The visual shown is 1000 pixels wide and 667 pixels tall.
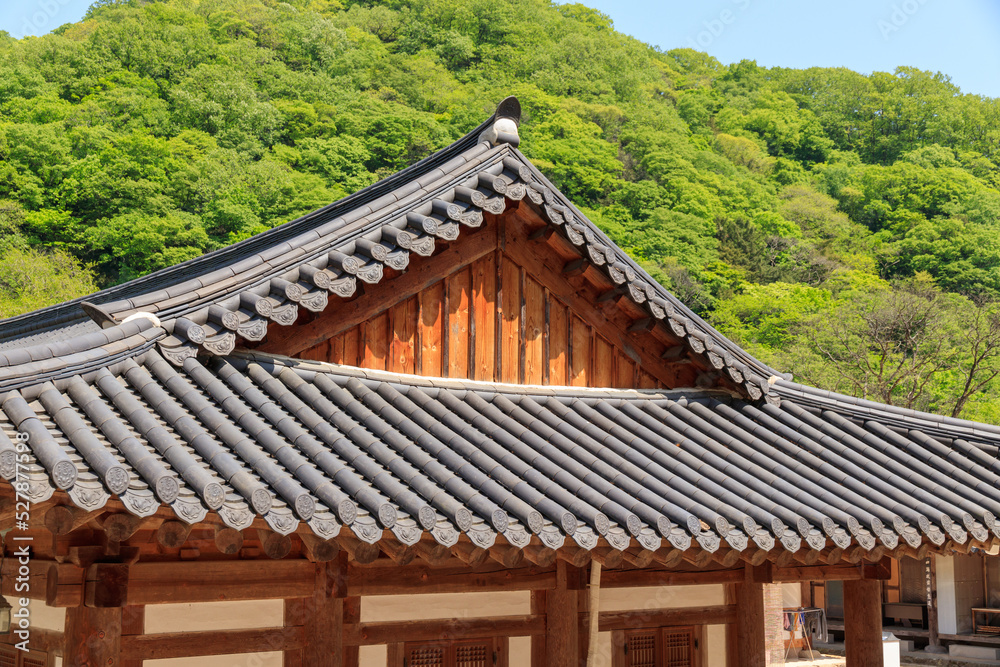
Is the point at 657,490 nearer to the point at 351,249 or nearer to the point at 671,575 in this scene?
the point at 671,575

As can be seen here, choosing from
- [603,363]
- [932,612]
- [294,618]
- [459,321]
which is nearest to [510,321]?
[459,321]

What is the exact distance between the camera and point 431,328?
7.49m

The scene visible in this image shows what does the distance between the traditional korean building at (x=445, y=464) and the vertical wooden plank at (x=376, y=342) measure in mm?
19

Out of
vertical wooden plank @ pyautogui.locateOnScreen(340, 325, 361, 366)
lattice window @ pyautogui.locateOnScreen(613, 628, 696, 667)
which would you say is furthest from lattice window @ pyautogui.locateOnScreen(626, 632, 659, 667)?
vertical wooden plank @ pyautogui.locateOnScreen(340, 325, 361, 366)

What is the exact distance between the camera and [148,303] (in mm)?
5852

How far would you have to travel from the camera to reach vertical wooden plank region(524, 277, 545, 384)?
792cm

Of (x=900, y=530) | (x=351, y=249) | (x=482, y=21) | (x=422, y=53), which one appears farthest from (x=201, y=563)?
(x=482, y=21)

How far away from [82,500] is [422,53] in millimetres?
70349

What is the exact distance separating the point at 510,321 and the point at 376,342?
54.1 inches

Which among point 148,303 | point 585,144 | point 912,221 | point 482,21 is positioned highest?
point 482,21

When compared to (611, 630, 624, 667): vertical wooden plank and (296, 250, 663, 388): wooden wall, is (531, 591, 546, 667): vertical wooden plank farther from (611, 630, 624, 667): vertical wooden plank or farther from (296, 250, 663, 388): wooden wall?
(296, 250, 663, 388): wooden wall

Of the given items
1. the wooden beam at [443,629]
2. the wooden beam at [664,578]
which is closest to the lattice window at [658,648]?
the wooden beam at [664,578]

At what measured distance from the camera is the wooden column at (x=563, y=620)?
274 inches

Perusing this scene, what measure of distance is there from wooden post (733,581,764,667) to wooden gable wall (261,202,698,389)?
2.12 metres
